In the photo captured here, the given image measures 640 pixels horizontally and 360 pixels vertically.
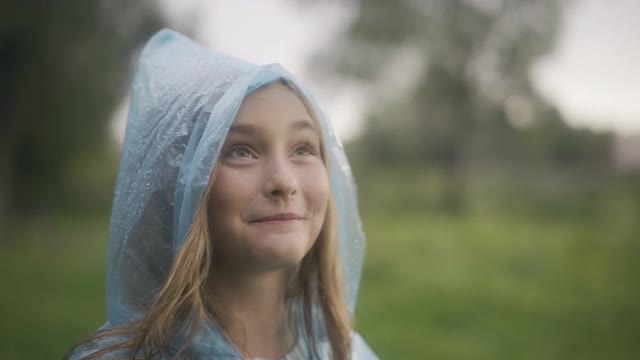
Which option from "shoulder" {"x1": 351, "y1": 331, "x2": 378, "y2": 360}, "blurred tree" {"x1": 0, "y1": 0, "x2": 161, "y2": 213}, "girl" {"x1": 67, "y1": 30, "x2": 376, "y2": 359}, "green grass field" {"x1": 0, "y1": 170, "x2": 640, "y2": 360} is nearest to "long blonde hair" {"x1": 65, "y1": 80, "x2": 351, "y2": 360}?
"girl" {"x1": 67, "y1": 30, "x2": 376, "y2": 359}

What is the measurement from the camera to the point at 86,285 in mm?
4652

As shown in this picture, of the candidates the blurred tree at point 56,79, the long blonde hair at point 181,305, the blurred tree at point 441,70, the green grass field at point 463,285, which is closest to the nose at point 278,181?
the long blonde hair at point 181,305

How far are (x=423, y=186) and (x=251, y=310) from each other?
824 cm

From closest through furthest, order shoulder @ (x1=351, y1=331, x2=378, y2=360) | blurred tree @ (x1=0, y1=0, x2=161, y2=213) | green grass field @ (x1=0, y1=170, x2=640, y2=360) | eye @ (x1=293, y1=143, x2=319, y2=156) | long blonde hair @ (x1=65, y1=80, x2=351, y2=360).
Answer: long blonde hair @ (x1=65, y1=80, x2=351, y2=360), eye @ (x1=293, y1=143, x2=319, y2=156), shoulder @ (x1=351, y1=331, x2=378, y2=360), green grass field @ (x1=0, y1=170, x2=640, y2=360), blurred tree @ (x1=0, y1=0, x2=161, y2=213)

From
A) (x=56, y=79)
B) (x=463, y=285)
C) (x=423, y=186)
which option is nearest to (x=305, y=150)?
(x=463, y=285)

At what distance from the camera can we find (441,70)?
923 cm

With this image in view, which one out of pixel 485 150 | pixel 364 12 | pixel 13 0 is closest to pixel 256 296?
pixel 13 0

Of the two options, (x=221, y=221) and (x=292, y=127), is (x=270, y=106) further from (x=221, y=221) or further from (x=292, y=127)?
(x=221, y=221)

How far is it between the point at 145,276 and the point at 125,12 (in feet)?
17.8

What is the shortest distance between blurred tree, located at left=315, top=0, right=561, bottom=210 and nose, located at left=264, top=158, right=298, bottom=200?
310 inches

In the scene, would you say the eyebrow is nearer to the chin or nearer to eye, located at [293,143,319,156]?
eye, located at [293,143,319,156]

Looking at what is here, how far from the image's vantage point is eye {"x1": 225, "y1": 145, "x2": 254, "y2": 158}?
102 cm

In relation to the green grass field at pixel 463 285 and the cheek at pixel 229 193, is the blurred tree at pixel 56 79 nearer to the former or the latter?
the green grass field at pixel 463 285

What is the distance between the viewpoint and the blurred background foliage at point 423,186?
13.8 feet
